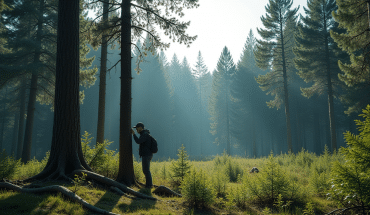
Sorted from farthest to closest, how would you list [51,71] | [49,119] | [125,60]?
[49,119], [51,71], [125,60]

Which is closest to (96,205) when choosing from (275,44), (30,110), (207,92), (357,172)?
(357,172)

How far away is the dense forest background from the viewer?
15013 mm

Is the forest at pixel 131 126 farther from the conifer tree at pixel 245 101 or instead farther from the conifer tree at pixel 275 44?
the conifer tree at pixel 245 101

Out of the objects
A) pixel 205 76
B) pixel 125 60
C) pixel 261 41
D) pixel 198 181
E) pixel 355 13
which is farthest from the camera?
pixel 205 76

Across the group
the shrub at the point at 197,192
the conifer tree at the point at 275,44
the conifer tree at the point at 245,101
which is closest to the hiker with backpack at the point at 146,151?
the shrub at the point at 197,192

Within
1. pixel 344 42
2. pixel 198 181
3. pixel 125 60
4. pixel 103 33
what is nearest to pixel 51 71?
pixel 103 33

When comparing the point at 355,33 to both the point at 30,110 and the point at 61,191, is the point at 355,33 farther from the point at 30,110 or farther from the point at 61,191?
the point at 30,110

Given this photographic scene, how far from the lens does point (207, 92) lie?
66.9m

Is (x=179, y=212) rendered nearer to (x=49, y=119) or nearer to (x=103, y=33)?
(x=103, y=33)

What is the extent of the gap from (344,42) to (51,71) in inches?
729

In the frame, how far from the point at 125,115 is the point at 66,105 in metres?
1.76

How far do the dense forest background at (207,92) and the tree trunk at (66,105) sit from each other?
1.57 meters

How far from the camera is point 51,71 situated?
15.1m

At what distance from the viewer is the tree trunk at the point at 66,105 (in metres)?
6.09
